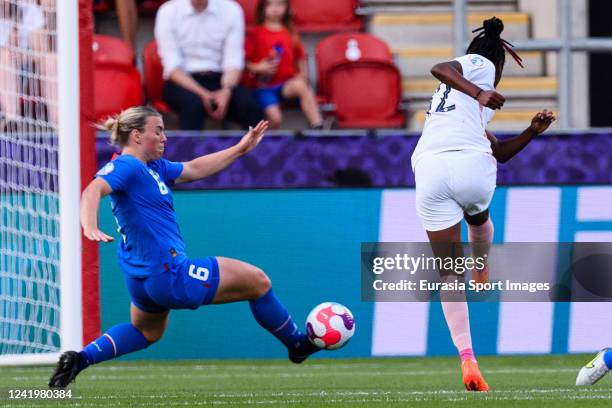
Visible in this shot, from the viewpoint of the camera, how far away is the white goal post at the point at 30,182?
29.2 ft

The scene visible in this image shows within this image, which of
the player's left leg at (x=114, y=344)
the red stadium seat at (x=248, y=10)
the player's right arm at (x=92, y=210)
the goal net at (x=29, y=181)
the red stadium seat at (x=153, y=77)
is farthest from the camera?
the red stadium seat at (x=248, y=10)

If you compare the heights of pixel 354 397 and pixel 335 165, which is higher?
pixel 335 165

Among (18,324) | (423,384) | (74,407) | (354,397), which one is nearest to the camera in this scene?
(74,407)

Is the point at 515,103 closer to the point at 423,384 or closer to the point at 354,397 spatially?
the point at 423,384

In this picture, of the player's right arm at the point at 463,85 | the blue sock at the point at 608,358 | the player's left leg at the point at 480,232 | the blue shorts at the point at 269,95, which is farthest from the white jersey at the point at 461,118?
the blue shorts at the point at 269,95

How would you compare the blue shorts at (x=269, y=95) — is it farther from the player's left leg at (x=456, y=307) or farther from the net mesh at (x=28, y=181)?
the player's left leg at (x=456, y=307)

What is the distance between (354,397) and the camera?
6.66m

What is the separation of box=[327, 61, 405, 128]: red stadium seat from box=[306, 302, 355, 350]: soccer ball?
4338 millimetres

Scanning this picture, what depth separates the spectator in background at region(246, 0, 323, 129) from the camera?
11.1 meters

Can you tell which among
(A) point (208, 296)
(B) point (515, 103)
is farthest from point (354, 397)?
(B) point (515, 103)

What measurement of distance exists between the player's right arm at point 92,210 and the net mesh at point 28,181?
2.32m

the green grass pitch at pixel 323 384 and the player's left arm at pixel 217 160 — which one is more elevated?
the player's left arm at pixel 217 160

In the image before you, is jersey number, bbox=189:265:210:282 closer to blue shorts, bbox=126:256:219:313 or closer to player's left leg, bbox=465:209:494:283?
blue shorts, bbox=126:256:219:313

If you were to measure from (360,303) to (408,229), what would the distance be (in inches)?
24.7
